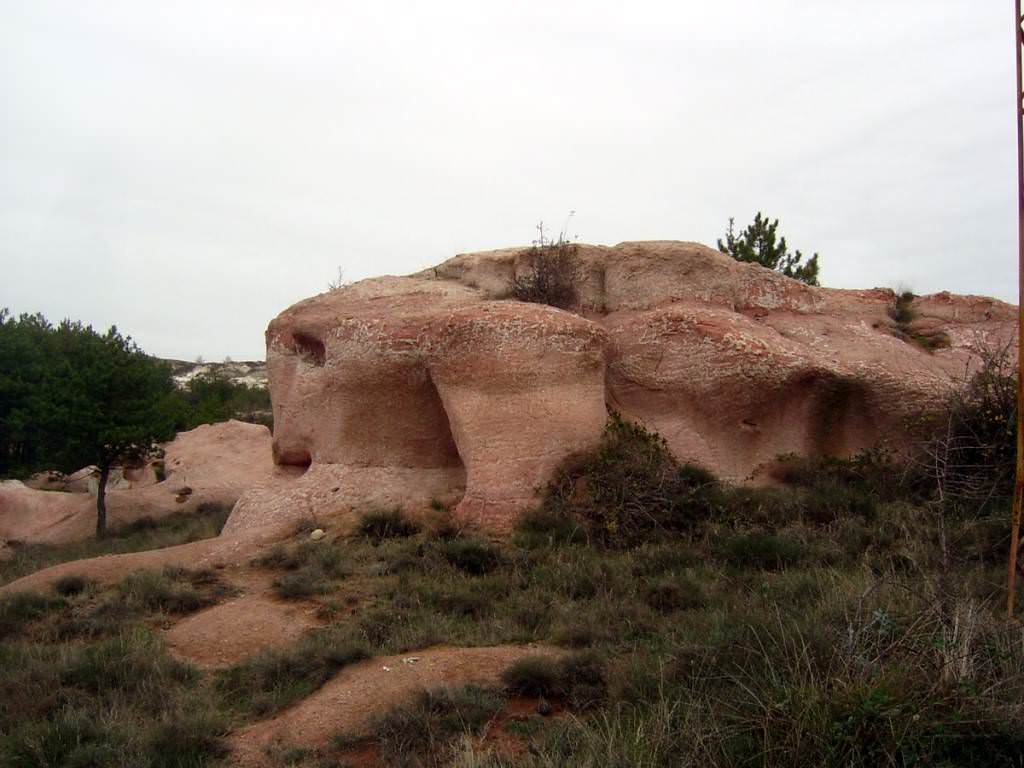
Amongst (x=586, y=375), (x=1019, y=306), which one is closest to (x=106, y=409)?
(x=586, y=375)

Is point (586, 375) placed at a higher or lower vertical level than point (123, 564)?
higher

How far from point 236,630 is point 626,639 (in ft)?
10.0

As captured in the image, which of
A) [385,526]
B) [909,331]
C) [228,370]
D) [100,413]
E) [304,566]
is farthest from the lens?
[228,370]

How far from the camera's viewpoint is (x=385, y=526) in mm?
9242

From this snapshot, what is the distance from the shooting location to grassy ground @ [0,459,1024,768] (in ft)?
11.8

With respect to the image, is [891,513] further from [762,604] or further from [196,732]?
[196,732]

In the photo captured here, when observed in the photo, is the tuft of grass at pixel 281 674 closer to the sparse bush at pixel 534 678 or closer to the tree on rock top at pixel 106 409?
the sparse bush at pixel 534 678

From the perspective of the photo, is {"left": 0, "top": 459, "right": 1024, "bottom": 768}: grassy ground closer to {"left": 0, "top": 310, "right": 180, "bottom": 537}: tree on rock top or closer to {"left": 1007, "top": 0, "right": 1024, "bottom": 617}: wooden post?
{"left": 1007, "top": 0, "right": 1024, "bottom": 617}: wooden post

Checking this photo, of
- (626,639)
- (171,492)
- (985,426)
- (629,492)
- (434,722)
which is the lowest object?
(171,492)

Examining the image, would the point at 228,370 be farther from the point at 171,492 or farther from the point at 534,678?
the point at 534,678

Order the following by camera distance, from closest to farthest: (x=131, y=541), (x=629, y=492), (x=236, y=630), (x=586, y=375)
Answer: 1. (x=236, y=630)
2. (x=629, y=492)
3. (x=586, y=375)
4. (x=131, y=541)

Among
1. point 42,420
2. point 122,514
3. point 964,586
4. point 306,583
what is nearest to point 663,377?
point 306,583

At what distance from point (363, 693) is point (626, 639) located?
1668 mm

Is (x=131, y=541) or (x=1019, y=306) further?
(x=131, y=541)
